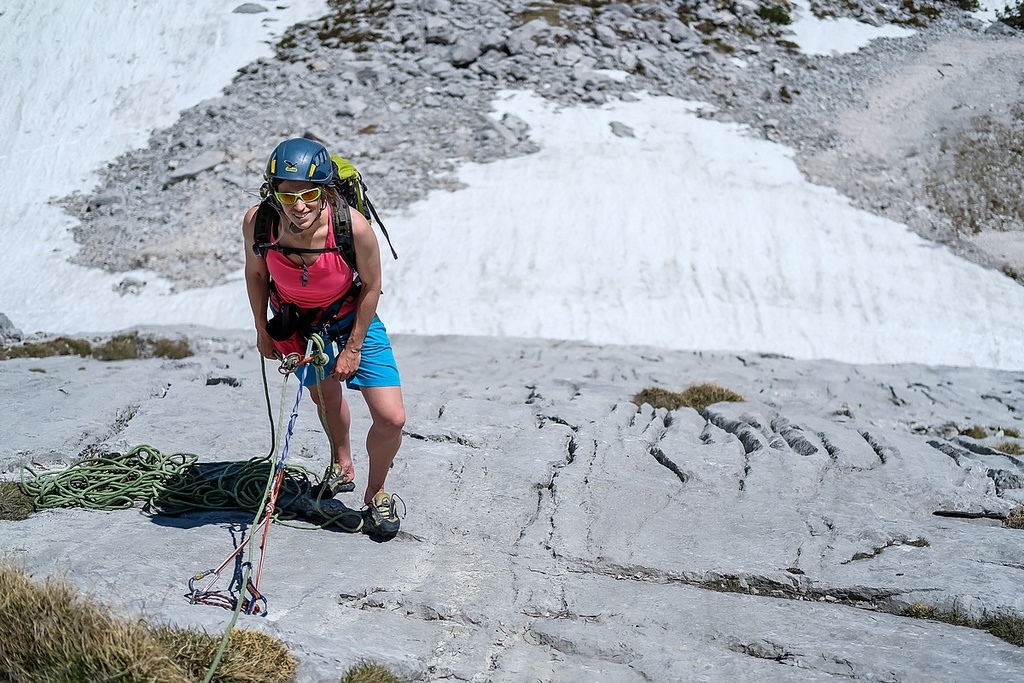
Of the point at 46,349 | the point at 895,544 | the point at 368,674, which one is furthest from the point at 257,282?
the point at 46,349

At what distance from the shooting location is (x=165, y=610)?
15.0 ft

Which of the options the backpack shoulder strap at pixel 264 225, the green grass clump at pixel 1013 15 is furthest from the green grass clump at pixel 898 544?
the green grass clump at pixel 1013 15

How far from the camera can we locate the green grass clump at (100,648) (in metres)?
3.87

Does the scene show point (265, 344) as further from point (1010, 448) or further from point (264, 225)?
point (1010, 448)

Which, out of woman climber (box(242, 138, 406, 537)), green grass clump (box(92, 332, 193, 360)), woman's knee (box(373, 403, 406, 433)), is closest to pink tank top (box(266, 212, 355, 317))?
woman climber (box(242, 138, 406, 537))

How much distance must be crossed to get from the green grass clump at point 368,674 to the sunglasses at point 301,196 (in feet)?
8.63

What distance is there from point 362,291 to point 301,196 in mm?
741

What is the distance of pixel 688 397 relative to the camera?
11.0 metres

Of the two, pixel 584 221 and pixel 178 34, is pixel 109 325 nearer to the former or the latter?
pixel 584 221

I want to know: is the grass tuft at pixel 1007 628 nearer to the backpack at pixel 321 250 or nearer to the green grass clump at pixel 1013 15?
the backpack at pixel 321 250

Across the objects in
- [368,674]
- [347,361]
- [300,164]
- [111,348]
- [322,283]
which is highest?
[300,164]

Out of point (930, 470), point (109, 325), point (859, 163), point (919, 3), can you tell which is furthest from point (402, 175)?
point (919, 3)

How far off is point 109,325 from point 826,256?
15399mm

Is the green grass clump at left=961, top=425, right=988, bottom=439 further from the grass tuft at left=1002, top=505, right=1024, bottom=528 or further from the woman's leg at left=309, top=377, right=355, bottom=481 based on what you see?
the woman's leg at left=309, top=377, right=355, bottom=481
